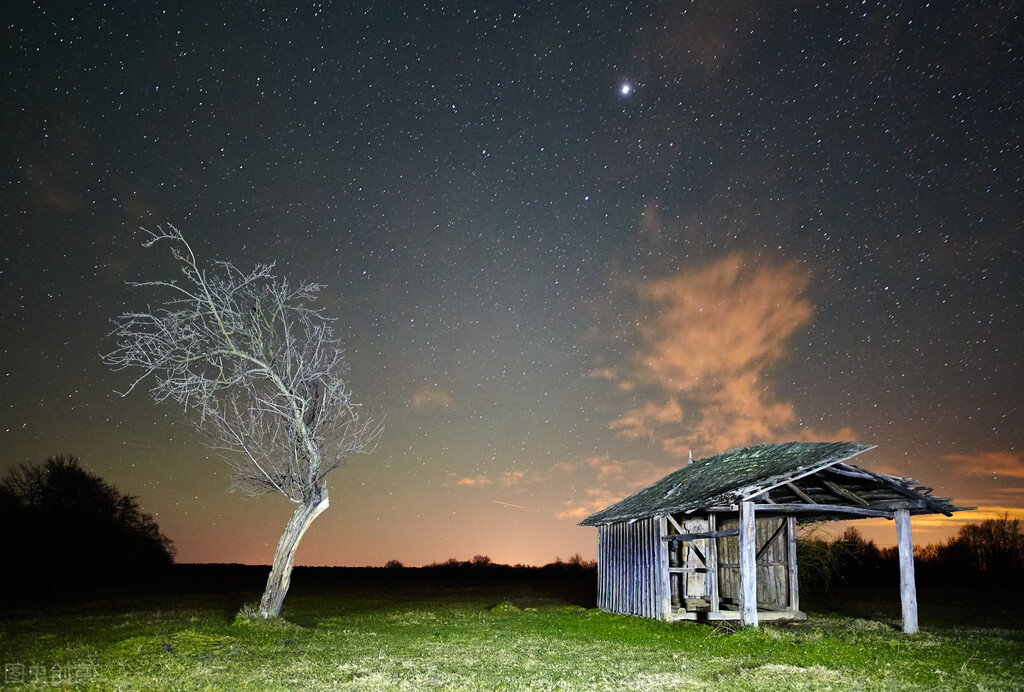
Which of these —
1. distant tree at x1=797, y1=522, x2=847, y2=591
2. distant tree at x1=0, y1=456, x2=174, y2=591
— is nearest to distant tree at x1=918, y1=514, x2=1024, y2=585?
distant tree at x1=797, y1=522, x2=847, y2=591

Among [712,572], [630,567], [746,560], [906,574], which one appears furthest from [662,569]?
[906,574]

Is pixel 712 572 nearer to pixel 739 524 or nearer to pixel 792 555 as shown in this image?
pixel 739 524

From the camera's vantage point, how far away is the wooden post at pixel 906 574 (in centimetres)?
1766

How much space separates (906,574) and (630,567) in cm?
780

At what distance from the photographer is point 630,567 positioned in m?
22.5

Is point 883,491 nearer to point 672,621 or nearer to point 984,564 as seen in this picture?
point 672,621

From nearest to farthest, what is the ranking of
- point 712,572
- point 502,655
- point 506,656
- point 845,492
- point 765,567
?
point 506,656 < point 502,655 < point 845,492 < point 712,572 < point 765,567

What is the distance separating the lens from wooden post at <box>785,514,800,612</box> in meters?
22.0

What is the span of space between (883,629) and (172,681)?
16519mm

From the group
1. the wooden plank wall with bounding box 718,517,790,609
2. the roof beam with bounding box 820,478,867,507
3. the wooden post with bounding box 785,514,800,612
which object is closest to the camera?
the roof beam with bounding box 820,478,867,507

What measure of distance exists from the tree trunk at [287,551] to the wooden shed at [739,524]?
31.7 feet

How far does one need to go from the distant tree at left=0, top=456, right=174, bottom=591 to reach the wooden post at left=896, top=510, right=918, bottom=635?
50.2 meters

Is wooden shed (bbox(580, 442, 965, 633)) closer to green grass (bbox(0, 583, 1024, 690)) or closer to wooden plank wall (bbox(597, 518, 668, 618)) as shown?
wooden plank wall (bbox(597, 518, 668, 618))

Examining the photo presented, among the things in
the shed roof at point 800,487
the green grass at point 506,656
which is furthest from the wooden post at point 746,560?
the green grass at point 506,656
